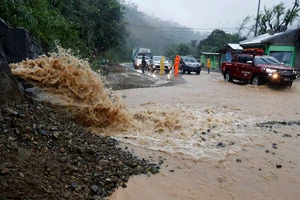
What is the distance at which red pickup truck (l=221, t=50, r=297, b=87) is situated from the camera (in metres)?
12.1

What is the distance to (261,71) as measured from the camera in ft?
41.2

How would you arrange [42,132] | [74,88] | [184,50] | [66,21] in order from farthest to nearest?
[184,50], [66,21], [74,88], [42,132]

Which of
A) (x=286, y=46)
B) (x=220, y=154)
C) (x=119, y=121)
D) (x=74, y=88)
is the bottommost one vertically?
(x=220, y=154)

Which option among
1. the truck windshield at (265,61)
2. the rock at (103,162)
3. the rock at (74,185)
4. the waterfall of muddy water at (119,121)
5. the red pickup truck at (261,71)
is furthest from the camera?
the truck windshield at (265,61)

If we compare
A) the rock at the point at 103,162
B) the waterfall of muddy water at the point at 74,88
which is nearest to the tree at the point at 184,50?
the waterfall of muddy water at the point at 74,88

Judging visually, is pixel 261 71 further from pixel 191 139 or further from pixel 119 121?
pixel 119 121

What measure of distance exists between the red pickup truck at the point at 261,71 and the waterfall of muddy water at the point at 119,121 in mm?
6778

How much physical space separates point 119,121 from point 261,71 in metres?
9.50

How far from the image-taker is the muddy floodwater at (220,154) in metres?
3.34

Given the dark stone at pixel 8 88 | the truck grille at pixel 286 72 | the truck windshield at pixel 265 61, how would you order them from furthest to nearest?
the truck windshield at pixel 265 61 → the truck grille at pixel 286 72 → the dark stone at pixel 8 88

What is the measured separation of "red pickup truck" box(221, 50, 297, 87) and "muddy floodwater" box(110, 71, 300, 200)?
14.4ft

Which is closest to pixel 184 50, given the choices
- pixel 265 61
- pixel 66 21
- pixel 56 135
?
pixel 265 61

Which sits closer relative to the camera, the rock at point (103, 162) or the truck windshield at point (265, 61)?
the rock at point (103, 162)

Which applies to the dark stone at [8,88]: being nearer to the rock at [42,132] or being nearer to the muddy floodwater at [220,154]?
the rock at [42,132]
